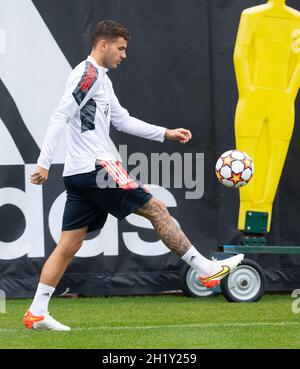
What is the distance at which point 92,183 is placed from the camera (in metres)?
5.88

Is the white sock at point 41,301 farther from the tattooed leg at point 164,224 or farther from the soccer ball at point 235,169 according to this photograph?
the soccer ball at point 235,169

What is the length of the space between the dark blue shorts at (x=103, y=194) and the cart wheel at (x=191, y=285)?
1993 mm

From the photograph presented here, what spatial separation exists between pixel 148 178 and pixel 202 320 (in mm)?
1812

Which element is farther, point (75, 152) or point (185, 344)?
point (75, 152)

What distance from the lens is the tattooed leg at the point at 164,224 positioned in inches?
233

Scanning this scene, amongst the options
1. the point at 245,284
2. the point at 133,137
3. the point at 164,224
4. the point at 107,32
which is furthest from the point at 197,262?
the point at 133,137

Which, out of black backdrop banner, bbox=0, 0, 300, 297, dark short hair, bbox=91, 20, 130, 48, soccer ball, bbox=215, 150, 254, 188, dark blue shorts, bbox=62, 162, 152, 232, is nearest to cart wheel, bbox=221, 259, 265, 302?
black backdrop banner, bbox=0, 0, 300, 297

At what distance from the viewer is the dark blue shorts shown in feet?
19.2

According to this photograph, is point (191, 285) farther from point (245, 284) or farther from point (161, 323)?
point (161, 323)

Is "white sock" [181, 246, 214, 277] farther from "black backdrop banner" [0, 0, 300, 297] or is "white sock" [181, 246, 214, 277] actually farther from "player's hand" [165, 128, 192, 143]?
"black backdrop banner" [0, 0, 300, 297]

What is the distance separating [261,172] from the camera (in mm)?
7641

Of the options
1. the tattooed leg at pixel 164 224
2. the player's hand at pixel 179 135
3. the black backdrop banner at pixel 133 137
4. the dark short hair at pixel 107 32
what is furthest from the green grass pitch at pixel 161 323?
the dark short hair at pixel 107 32
